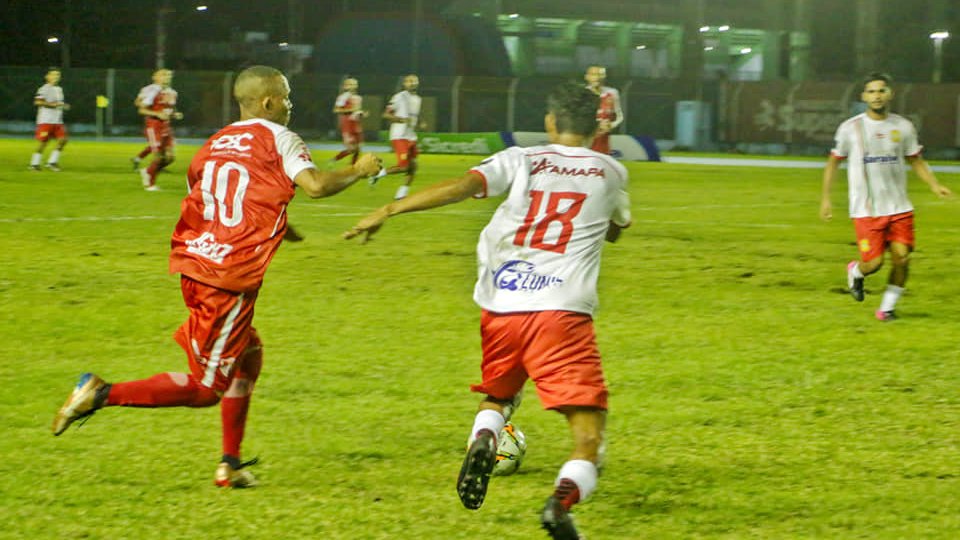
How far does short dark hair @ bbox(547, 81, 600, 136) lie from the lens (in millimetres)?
4801

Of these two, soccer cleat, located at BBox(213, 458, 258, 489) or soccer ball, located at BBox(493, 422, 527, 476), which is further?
soccer ball, located at BBox(493, 422, 527, 476)

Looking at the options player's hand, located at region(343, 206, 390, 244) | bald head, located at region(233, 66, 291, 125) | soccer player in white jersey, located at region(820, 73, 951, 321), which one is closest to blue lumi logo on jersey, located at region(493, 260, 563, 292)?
player's hand, located at region(343, 206, 390, 244)

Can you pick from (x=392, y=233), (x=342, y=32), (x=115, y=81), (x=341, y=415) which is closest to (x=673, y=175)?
(x=392, y=233)

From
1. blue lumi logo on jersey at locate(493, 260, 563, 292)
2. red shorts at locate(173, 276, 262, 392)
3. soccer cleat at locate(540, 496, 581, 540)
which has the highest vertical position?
blue lumi logo on jersey at locate(493, 260, 563, 292)

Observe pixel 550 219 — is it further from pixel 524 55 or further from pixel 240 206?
pixel 524 55

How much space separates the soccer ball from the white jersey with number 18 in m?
0.91

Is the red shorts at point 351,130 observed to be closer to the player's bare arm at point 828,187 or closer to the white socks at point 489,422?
the player's bare arm at point 828,187

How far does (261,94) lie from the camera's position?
5.30 metres

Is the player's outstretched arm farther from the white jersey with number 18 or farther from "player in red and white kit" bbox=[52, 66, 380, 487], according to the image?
"player in red and white kit" bbox=[52, 66, 380, 487]

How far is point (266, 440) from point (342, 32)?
59447 millimetres

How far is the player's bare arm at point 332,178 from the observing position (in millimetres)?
5031

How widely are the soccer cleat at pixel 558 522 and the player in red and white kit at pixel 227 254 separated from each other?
4.89 feet

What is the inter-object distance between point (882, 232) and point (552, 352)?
6.41 m

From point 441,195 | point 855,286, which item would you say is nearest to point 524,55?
point 855,286
